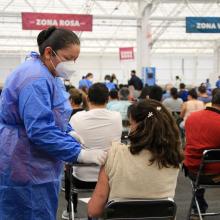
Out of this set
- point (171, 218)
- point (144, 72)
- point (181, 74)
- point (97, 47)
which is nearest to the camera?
point (171, 218)

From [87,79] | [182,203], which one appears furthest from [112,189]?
[87,79]

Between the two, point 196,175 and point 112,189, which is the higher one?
point 112,189

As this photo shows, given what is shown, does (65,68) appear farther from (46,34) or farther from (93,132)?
(93,132)

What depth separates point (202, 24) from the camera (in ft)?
44.5

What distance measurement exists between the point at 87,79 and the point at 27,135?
35.4 feet

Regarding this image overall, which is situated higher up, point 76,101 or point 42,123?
point 42,123

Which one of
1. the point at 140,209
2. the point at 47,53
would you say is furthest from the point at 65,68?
the point at 140,209

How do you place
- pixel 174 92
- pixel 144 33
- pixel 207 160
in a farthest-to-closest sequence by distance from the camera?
pixel 144 33
pixel 174 92
pixel 207 160

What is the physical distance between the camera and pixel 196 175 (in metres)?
3.90

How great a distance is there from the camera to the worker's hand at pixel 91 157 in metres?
2.13

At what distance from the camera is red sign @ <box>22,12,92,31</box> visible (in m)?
12.3

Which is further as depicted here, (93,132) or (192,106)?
(192,106)

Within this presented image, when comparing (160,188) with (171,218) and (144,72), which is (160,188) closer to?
(171,218)

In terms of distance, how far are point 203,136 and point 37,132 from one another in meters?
2.23
